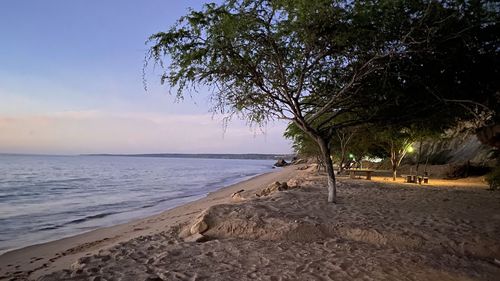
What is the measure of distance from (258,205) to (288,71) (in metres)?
3.86

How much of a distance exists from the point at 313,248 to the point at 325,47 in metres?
4.79

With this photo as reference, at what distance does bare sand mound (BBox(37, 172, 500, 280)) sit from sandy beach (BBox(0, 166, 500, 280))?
2 cm

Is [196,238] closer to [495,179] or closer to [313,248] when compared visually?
[313,248]

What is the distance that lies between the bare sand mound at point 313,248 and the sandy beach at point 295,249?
0.02 meters

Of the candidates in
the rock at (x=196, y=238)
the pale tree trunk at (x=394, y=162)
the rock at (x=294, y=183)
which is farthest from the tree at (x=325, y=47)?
the pale tree trunk at (x=394, y=162)

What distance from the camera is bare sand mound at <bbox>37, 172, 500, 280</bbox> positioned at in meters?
5.20

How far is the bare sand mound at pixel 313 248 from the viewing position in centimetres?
520

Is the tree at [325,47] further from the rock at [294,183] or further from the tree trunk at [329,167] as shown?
the rock at [294,183]

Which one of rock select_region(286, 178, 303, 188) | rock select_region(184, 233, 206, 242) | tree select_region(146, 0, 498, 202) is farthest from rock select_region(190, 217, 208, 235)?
rock select_region(286, 178, 303, 188)

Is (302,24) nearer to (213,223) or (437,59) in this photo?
(437,59)

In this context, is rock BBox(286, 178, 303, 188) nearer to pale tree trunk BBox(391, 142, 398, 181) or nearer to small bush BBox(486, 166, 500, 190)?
pale tree trunk BBox(391, 142, 398, 181)

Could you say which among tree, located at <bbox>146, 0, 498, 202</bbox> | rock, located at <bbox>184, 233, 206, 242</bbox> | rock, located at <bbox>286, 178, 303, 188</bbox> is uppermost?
tree, located at <bbox>146, 0, 498, 202</bbox>

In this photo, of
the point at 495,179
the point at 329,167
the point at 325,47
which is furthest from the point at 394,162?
the point at 325,47

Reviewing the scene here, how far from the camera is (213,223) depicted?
8180mm
